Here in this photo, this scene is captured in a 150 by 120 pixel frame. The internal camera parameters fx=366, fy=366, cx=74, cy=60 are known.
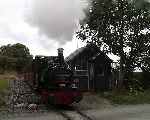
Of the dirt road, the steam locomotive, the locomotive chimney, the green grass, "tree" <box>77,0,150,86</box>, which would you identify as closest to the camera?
the dirt road

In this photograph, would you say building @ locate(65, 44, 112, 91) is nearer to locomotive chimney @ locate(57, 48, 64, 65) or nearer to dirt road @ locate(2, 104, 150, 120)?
locomotive chimney @ locate(57, 48, 64, 65)

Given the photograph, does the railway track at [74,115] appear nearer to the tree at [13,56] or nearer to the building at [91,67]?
the building at [91,67]

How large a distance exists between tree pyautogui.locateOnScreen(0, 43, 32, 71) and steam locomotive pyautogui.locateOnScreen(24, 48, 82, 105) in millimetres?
36202

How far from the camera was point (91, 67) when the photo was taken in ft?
95.8

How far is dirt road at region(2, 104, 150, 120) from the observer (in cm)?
1611

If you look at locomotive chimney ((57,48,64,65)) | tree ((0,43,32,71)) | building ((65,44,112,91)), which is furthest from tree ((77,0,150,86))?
tree ((0,43,32,71))

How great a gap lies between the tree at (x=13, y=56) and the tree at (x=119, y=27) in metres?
31.2

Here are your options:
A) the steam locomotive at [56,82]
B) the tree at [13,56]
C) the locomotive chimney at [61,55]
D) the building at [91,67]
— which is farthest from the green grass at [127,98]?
the tree at [13,56]

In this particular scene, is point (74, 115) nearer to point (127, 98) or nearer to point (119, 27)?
point (127, 98)

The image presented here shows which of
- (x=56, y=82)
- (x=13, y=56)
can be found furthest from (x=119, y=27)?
(x=13, y=56)

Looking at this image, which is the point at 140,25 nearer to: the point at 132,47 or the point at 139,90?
Result: the point at 132,47

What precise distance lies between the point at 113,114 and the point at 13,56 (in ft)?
166

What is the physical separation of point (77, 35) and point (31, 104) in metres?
9.44

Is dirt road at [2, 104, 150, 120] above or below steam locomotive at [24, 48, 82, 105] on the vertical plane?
below
